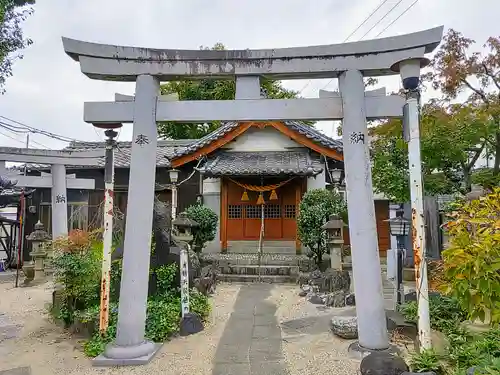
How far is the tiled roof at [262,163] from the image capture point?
13.8m

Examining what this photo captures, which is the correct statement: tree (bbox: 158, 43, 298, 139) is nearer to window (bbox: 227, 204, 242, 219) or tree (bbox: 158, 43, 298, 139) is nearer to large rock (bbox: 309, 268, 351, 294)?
window (bbox: 227, 204, 242, 219)

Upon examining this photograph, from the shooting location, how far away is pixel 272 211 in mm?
15594

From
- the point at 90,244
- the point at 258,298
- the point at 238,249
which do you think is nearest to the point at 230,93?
the point at 238,249

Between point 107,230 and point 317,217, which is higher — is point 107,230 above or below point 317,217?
below

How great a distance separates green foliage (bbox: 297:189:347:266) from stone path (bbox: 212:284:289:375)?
10.6ft

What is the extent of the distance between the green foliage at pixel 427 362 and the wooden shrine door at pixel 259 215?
420 inches

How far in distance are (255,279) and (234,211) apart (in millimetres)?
4035

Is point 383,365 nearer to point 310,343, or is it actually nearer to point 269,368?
point 269,368

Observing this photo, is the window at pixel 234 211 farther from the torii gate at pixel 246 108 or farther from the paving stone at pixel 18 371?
the paving stone at pixel 18 371

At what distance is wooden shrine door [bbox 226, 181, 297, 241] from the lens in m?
15.4

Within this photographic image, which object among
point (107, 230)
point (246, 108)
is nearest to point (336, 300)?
point (246, 108)

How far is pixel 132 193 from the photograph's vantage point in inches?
221

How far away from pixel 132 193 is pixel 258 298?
543cm

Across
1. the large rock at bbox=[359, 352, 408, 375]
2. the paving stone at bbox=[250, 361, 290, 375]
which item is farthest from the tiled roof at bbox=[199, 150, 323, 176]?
the large rock at bbox=[359, 352, 408, 375]
